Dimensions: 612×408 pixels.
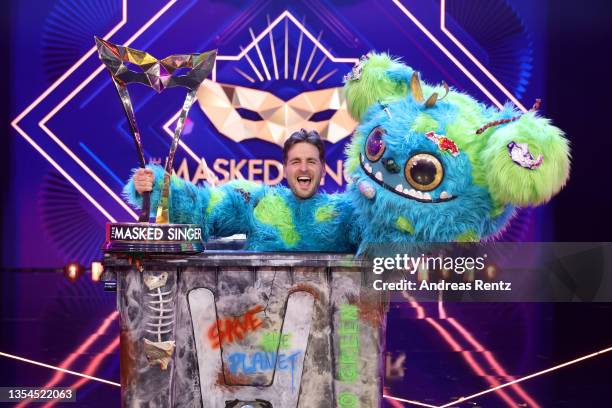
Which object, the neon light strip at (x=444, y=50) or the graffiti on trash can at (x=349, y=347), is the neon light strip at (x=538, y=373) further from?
the neon light strip at (x=444, y=50)

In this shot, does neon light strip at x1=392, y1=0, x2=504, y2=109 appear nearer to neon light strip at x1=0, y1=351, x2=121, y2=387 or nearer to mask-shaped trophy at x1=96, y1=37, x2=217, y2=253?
neon light strip at x1=0, y1=351, x2=121, y2=387

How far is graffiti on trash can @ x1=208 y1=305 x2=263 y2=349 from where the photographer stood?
224 centimetres

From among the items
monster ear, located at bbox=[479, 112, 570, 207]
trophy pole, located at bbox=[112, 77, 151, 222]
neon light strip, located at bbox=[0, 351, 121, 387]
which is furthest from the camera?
neon light strip, located at bbox=[0, 351, 121, 387]

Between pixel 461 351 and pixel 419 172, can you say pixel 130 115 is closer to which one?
pixel 419 172

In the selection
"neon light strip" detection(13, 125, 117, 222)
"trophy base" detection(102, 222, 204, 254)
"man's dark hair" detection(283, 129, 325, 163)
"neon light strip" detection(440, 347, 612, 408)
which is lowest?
"neon light strip" detection(440, 347, 612, 408)

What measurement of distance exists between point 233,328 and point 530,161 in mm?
1054

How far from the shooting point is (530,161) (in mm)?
2092

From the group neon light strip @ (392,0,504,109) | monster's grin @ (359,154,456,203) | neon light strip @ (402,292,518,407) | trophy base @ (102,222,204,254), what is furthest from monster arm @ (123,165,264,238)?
neon light strip @ (392,0,504,109)

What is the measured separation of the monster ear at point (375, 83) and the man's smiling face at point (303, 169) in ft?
0.74

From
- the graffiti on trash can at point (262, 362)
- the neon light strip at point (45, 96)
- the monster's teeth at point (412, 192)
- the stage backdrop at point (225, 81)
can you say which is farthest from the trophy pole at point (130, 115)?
the neon light strip at point (45, 96)

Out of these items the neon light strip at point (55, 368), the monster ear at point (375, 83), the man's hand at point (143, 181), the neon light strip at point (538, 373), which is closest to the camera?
the man's hand at point (143, 181)

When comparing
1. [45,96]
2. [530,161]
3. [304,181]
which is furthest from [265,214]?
[45,96]

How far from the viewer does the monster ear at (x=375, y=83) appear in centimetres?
249

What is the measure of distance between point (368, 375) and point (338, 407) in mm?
142
